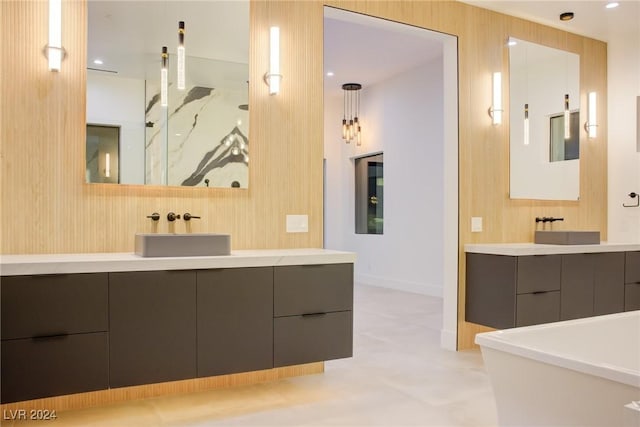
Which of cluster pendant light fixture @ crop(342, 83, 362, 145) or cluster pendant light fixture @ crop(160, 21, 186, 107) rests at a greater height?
cluster pendant light fixture @ crop(342, 83, 362, 145)

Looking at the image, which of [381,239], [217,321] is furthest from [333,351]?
[381,239]

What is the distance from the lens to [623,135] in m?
4.75

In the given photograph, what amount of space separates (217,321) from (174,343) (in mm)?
234

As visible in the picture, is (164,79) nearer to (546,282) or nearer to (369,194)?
(546,282)

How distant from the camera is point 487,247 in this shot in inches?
151

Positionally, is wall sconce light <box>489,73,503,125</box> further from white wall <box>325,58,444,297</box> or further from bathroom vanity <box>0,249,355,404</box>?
white wall <box>325,58,444,297</box>

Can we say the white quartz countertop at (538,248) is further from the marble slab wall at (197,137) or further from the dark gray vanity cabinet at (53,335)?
the dark gray vanity cabinet at (53,335)

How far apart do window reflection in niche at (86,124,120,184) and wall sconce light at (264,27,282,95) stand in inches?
37.9

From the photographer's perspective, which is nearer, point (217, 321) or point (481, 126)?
point (217, 321)

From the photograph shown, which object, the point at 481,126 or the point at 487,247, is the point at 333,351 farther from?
the point at 481,126

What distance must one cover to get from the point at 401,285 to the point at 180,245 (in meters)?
5.02

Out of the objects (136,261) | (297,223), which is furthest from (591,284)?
(136,261)

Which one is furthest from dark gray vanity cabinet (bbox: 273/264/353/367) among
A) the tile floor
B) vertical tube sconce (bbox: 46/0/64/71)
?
vertical tube sconce (bbox: 46/0/64/71)

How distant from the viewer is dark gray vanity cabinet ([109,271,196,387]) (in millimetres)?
2416
